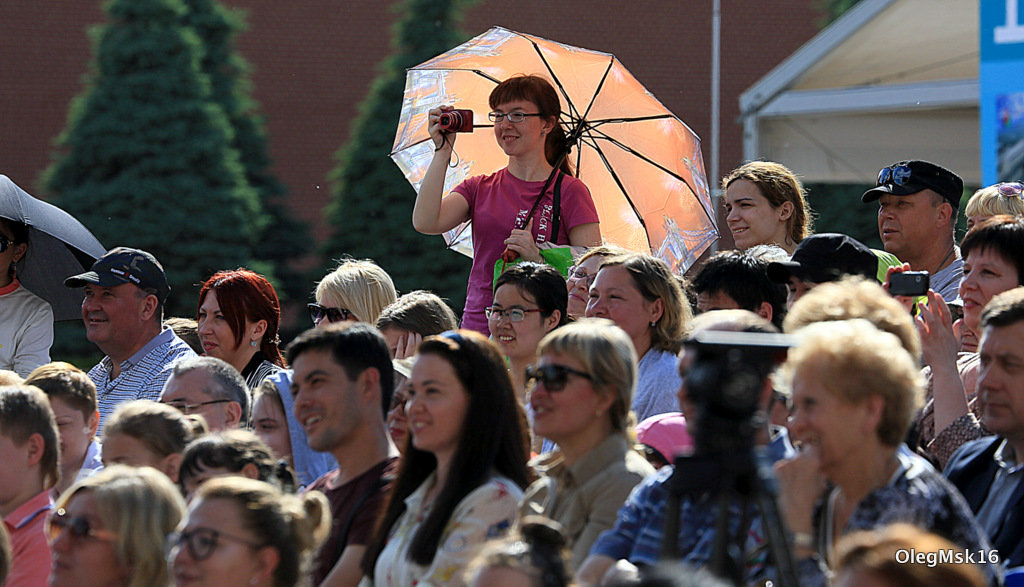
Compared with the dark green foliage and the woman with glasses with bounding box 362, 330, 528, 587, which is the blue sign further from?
the dark green foliage

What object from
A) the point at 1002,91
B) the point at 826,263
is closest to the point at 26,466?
the point at 826,263

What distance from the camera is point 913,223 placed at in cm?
572

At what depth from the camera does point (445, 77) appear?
272 inches

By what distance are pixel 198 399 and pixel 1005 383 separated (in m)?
3.13

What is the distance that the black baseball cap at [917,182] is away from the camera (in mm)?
5715

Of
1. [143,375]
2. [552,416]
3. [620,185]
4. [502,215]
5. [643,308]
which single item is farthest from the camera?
[620,185]

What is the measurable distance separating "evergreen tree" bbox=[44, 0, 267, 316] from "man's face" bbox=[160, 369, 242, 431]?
12.8 metres

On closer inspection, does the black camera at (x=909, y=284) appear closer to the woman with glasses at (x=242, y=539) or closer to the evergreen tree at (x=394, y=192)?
the woman with glasses at (x=242, y=539)

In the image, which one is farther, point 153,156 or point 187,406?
point 153,156

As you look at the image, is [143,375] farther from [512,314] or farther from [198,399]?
[512,314]

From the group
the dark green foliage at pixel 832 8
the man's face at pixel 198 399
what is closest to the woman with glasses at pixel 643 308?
the man's face at pixel 198 399

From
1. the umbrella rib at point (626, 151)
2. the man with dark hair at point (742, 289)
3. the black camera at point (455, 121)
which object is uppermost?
the black camera at point (455, 121)

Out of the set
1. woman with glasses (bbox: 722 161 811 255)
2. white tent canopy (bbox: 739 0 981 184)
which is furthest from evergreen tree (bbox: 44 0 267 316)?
woman with glasses (bbox: 722 161 811 255)

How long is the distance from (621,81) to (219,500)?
155 inches
